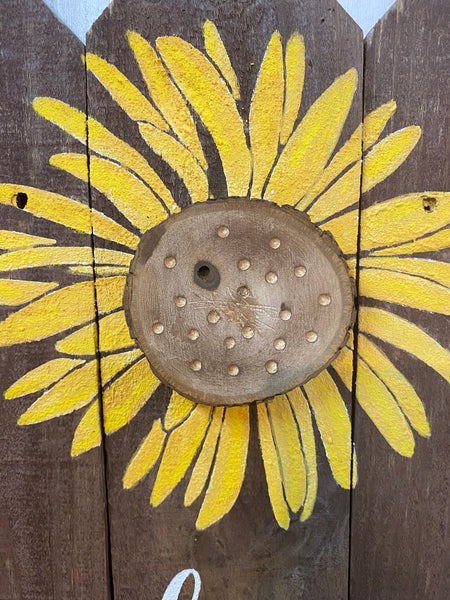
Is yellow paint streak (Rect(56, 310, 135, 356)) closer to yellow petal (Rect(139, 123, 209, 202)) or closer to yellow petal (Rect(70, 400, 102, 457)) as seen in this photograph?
yellow petal (Rect(70, 400, 102, 457))

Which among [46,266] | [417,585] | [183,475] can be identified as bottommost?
[417,585]

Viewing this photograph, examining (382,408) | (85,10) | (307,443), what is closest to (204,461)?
(307,443)

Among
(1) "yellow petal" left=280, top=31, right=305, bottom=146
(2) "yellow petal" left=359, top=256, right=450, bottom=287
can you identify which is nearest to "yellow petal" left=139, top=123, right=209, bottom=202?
(1) "yellow petal" left=280, top=31, right=305, bottom=146

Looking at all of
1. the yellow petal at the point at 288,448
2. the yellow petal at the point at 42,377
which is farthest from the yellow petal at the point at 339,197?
the yellow petal at the point at 42,377

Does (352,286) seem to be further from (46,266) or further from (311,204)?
(46,266)

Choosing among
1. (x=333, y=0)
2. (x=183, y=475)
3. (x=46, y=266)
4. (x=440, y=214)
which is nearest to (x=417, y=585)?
(x=183, y=475)

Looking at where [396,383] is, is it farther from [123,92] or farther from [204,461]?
[123,92]
